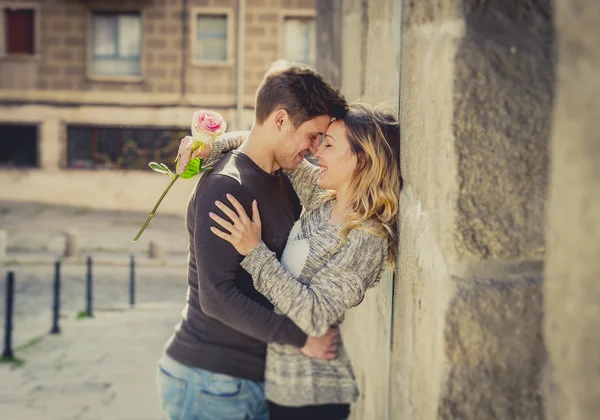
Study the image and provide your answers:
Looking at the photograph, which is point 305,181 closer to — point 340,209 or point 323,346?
point 340,209

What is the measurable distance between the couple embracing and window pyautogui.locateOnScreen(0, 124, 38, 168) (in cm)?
2008

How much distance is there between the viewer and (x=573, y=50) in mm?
1210

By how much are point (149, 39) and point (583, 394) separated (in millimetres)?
21273

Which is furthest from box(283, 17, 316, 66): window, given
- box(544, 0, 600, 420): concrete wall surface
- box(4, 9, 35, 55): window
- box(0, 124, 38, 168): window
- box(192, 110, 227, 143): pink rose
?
box(544, 0, 600, 420): concrete wall surface

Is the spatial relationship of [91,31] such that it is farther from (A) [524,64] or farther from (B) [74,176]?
(A) [524,64]

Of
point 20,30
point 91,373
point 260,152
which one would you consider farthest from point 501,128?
point 20,30

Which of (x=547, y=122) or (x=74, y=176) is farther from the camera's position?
(x=74, y=176)

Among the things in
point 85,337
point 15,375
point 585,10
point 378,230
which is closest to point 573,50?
point 585,10

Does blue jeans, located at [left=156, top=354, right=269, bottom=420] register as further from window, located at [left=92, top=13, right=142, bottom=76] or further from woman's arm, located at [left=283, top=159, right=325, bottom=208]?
window, located at [left=92, top=13, right=142, bottom=76]

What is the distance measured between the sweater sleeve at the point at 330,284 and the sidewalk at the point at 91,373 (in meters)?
3.61

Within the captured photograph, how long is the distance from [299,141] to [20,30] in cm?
2092

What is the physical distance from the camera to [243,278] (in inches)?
102

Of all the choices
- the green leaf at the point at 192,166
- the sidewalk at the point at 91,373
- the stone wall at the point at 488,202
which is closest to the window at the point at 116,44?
the sidewalk at the point at 91,373

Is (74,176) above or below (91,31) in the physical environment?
below
